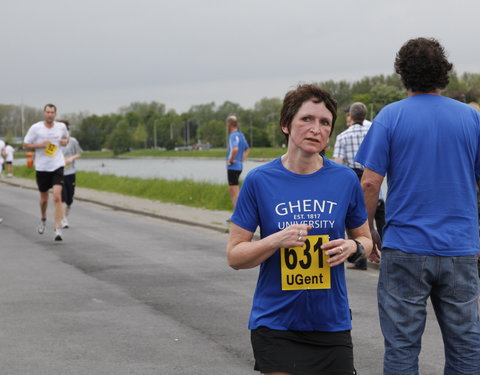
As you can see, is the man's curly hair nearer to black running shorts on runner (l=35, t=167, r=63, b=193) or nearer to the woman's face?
the woman's face

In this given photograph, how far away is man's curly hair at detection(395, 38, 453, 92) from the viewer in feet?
12.8

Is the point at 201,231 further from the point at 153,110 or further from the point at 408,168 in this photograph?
the point at 153,110

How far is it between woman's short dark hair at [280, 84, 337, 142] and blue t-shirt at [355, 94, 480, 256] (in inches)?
23.5

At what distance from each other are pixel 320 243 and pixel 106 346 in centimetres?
317

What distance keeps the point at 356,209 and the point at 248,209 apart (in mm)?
466

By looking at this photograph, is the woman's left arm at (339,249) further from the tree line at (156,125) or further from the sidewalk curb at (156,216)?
the tree line at (156,125)

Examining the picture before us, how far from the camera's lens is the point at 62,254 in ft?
36.8

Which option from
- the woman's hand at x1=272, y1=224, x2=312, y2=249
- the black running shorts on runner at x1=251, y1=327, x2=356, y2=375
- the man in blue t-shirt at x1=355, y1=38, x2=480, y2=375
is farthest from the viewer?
the man in blue t-shirt at x1=355, y1=38, x2=480, y2=375

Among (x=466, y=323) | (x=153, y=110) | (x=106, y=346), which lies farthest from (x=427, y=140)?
(x=153, y=110)

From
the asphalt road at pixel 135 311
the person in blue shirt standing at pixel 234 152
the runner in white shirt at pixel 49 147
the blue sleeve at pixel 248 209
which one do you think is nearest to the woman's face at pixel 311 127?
the blue sleeve at pixel 248 209

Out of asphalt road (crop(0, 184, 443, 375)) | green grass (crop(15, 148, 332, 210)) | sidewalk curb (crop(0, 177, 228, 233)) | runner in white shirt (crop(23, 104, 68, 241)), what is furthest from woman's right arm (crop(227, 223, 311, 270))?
green grass (crop(15, 148, 332, 210))

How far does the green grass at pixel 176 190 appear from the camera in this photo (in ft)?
66.2

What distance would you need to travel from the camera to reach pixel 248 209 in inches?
132

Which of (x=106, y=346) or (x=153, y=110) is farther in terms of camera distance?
(x=153, y=110)
